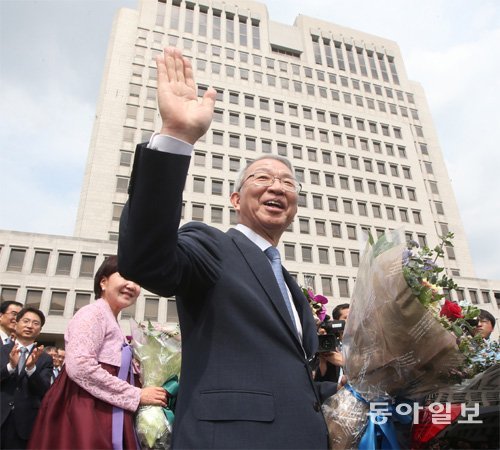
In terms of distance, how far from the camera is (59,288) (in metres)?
29.5

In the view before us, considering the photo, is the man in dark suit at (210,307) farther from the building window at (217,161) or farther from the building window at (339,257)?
the building window at (217,161)

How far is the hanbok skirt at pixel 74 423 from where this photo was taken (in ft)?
7.53

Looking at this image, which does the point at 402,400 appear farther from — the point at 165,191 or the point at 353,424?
the point at 165,191

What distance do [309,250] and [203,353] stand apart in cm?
3656

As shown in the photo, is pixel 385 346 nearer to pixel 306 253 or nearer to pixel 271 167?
pixel 271 167

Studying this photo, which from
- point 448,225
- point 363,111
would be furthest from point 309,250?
point 363,111

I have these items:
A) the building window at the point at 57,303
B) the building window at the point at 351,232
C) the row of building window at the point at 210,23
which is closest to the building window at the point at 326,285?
the building window at the point at 351,232

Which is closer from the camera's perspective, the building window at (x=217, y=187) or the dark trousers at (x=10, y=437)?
the dark trousers at (x=10, y=437)

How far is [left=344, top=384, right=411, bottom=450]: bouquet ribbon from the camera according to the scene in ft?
5.71

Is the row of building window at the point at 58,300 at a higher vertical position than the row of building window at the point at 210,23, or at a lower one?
lower

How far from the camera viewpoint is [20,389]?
344cm

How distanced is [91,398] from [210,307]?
5.01 ft

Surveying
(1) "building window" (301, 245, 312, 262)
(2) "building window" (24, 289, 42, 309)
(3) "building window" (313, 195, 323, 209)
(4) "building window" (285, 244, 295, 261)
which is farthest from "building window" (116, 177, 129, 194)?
(3) "building window" (313, 195, 323, 209)

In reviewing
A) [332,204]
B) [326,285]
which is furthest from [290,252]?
[332,204]
